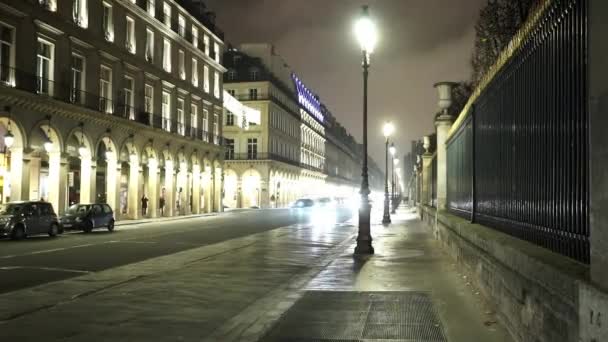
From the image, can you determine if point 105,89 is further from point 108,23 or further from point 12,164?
point 12,164

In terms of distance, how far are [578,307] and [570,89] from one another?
1.99 metres

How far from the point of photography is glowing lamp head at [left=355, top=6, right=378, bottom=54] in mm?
18188

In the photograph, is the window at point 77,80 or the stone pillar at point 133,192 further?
the stone pillar at point 133,192

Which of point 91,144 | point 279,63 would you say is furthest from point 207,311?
point 279,63

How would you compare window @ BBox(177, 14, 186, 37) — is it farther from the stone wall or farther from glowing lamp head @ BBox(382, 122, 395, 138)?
the stone wall

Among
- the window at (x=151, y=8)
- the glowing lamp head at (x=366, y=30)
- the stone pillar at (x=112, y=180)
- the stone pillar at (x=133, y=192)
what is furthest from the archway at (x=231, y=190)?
the glowing lamp head at (x=366, y=30)

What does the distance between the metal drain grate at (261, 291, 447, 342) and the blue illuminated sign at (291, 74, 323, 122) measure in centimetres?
10109

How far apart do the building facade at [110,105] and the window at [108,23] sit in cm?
7

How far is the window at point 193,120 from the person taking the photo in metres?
58.8

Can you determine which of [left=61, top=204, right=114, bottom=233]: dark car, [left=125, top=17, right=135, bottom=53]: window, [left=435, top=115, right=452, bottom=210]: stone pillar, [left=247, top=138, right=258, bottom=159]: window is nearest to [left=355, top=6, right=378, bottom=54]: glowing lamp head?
[left=435, top=115, right=452, bottom=210]: stone pillar

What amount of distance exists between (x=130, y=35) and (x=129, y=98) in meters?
4.44

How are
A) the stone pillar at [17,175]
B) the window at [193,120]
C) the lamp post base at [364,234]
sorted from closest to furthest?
the lamp post base at [364,234] → the stone pillar at [17,175] → the window at [193,120]

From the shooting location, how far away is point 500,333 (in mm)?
7922

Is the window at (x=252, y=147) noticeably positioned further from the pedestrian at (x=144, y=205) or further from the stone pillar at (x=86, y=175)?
the stone pillar at (x=86, y=175)
